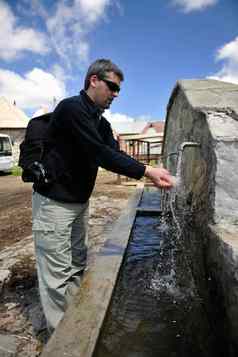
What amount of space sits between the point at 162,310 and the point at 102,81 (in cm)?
179

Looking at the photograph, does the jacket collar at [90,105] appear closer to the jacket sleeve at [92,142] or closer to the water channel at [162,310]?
the jacket sleeve at [92,142]

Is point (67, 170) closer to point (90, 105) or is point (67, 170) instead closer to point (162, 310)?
point (90, 105)

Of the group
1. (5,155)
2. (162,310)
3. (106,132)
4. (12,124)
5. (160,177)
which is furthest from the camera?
(12,124)

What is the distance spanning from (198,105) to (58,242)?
5.53 feet

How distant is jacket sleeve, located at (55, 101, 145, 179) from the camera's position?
7.32ft

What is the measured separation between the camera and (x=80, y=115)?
2230mm

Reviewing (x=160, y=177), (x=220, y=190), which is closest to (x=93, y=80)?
(x=160, y=177)

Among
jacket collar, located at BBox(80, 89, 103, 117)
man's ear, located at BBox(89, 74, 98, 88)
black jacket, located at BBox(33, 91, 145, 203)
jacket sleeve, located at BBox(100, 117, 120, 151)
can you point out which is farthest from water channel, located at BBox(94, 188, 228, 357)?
man's ear, located at BBox(89, 74, 98, 88)

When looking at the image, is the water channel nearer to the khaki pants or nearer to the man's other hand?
the khaki pants

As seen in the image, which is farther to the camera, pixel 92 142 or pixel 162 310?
pixel 162 310

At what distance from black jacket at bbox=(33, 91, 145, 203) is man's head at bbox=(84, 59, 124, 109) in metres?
0.06

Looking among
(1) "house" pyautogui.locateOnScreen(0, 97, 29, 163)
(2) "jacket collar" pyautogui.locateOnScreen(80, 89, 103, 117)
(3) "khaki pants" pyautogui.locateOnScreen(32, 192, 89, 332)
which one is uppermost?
(1) "house" pyautogui.locateOnScreen(0, 97, 29, 163)

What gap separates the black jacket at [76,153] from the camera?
2.25 m

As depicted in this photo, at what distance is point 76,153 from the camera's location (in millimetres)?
2359
